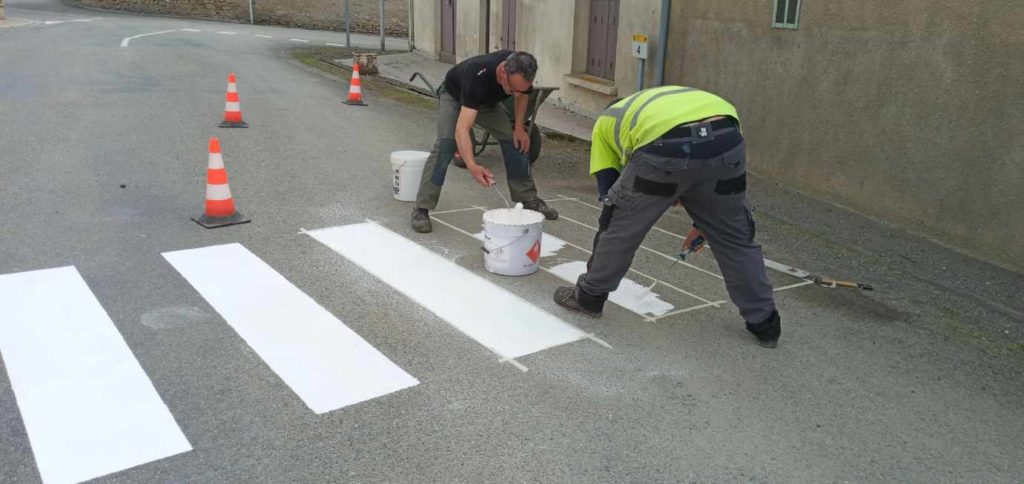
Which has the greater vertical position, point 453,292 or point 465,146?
point 465,146

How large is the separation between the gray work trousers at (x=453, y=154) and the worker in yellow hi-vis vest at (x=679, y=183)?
2244mm

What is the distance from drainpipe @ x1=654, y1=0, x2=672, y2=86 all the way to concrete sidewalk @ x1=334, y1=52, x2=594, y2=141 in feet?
4.50

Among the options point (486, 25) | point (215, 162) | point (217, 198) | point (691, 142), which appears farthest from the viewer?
point (486, 25)

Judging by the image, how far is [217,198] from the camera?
A: 6.62m

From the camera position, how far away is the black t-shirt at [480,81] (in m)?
6.25

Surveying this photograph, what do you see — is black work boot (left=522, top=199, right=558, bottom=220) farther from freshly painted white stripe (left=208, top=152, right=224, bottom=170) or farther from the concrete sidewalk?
the concrete sidewalk

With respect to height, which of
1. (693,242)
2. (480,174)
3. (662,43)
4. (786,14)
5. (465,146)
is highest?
(786,14)

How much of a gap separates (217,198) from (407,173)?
5.41ft

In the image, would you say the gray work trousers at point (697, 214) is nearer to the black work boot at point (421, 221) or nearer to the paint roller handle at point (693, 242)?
the paint roller handle at point (693, 242)

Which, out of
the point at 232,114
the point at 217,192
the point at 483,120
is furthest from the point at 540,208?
the point at 232,114

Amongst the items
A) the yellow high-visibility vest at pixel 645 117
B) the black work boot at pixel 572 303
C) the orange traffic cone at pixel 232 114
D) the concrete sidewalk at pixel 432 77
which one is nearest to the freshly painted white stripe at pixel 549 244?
the black work boot at pixel 572 303

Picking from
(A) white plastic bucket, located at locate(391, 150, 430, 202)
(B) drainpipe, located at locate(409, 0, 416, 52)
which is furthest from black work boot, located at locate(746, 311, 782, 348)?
(B) drainpipe, located at locate(409, 0, 416, 52)

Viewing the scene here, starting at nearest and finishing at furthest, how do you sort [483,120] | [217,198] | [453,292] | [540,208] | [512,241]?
[453,292]
[512,241]
[217,198]
[483,120]
[540,208]

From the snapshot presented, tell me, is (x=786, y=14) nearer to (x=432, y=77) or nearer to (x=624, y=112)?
(x=624, y=112)
